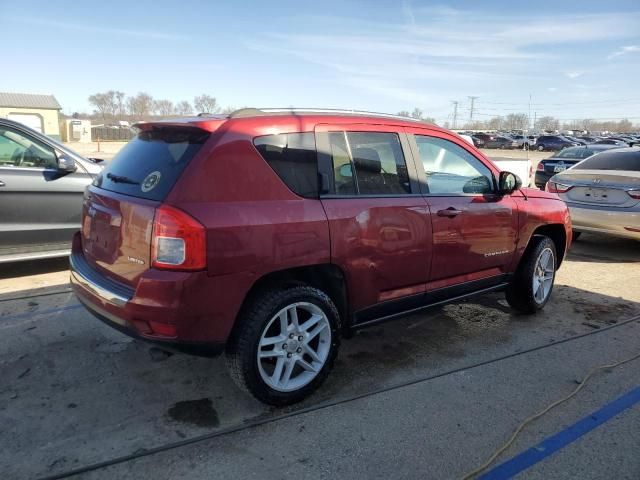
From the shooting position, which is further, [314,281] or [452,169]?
[452,169]

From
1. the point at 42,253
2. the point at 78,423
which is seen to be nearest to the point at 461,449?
the point at 78,423

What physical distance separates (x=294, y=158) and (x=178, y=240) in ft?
2.95

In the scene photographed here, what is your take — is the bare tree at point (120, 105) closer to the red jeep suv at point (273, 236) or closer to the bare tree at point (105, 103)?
the bare tree at point (105, 103)

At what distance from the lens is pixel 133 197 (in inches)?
117

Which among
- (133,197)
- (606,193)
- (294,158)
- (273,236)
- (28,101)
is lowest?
(606,193)

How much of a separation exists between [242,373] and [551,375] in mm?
2241

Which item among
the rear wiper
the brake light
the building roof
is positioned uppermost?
the building roof

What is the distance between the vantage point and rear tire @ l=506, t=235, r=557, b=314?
4.80 metres

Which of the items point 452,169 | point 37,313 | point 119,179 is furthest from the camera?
point 37,313

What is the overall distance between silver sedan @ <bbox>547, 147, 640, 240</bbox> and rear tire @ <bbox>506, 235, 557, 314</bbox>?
9.03ft

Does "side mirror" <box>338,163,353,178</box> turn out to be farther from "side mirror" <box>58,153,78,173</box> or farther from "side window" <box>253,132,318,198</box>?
"side mirror" <box>58,153,78,173</box>

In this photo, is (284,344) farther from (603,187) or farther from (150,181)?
(603,187)

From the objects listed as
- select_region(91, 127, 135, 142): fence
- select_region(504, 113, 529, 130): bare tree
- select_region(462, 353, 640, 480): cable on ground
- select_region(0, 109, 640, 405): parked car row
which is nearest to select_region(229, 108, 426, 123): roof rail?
select_region(0, 109, 640, 405): parked car row

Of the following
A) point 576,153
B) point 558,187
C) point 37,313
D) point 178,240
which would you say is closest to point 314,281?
point 178,240
